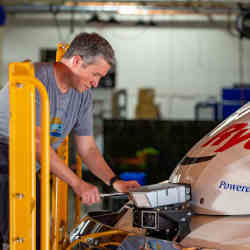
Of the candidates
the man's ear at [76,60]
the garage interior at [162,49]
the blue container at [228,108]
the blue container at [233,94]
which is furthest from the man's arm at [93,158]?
the garage interior at [162,49]

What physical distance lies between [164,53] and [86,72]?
12.5 metres

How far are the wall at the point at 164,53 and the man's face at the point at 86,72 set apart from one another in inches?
472

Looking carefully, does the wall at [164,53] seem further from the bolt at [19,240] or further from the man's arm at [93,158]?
the bolt at [19,240]

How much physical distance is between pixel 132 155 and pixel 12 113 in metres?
7.46

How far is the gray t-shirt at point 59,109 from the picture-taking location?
7.25ft

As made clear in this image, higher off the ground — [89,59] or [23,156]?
[89,59]

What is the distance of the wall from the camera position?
1430 cm

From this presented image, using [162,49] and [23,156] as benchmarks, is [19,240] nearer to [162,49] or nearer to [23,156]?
[23,156]

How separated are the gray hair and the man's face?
0.07ft

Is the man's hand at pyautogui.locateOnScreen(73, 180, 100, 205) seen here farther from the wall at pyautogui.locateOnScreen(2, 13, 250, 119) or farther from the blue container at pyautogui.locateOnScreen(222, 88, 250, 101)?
the wall at pyautogui.locateOnScreen(2, 13, 250, 119)

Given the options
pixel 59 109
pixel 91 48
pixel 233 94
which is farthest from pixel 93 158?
pixel 233 94

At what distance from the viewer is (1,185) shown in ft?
7.08

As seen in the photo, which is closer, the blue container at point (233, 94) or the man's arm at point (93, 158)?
the man's arm at point (93, 158)

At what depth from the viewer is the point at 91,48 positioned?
84.9 inches
